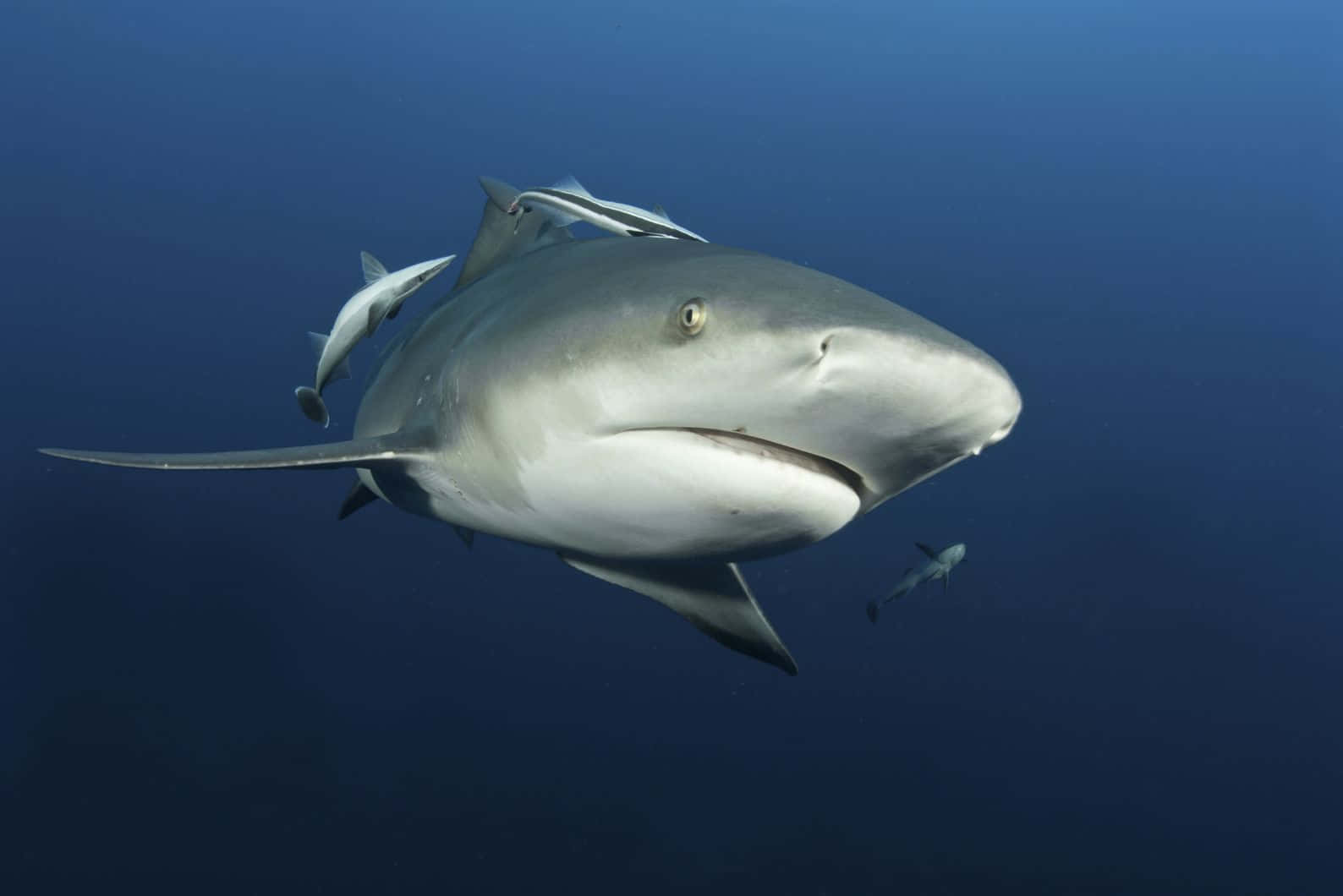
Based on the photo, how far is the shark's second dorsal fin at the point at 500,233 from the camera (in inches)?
173

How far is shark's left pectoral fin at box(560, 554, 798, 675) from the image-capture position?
11.4ft

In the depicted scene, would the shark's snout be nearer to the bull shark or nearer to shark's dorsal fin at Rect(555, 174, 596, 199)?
the bull shark

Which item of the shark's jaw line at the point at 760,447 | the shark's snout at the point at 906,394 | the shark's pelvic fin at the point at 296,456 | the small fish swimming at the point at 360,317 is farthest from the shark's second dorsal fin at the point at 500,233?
the shark's snout at the point at 906,394

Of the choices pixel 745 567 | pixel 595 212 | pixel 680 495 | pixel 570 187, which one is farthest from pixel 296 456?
pixel 745 567

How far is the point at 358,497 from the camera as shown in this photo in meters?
5.13

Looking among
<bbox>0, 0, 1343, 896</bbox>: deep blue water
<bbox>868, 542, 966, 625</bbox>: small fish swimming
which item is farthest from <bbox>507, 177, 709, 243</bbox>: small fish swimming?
<bbox>0, 0, 1343, 896</bbox>: deep blue water

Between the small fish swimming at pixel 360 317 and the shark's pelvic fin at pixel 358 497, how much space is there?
1.22m

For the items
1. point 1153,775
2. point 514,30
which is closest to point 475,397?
Result: point 1153,775

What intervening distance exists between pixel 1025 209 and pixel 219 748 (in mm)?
58037

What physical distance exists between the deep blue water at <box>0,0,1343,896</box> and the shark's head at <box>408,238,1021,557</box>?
45.3 feet

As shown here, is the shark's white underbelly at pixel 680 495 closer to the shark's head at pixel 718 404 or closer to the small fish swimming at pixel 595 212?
the shark's head at pixel 718 404

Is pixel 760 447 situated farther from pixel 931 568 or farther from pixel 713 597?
pixel 931 568

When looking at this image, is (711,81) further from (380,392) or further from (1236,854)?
(380,392)

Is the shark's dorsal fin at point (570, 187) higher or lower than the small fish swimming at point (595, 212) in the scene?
higher
